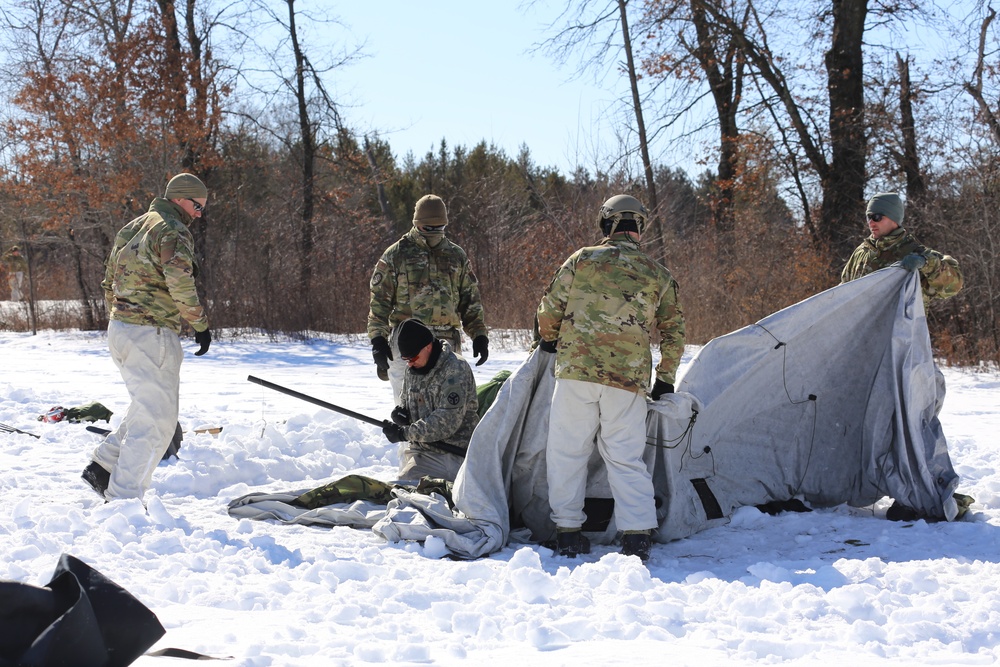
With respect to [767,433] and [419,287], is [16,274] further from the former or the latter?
[767,433]

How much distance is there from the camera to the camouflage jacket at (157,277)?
516 cm

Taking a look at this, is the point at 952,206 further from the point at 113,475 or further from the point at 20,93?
the point at 20,93

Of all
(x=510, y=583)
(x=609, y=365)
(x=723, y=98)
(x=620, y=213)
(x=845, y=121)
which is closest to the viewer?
(x=510, y=583)

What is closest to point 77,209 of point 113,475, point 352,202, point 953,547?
point 352,202

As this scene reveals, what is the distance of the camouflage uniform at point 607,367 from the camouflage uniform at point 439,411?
0.90 metres

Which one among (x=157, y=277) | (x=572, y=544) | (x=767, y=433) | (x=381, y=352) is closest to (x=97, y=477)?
(x=157, y=277)

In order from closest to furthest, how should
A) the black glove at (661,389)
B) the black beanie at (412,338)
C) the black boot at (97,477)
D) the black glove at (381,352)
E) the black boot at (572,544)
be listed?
1. the black boot at (572,544)
2. the black glove at (661,389)
3. the black boot at (97,477)
4. the black beanie at (412,338)
5. the black glove at (381,352)

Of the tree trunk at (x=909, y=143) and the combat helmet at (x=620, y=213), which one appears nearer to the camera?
the combat helmet at (x=620, y=213)

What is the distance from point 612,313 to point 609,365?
9.9 inches

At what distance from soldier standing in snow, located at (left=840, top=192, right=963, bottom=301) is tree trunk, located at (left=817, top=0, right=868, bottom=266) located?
9490mm

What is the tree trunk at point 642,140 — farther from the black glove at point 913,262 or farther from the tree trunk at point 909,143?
the black glove at point 913,262

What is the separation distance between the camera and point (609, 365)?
4.50 meters

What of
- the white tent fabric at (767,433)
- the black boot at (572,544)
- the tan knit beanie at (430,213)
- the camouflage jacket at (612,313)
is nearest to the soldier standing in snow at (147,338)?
the white tent fabric at (767,433)

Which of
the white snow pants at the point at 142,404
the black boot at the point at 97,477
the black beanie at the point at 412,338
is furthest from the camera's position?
the black beanie at the point at 412,338
